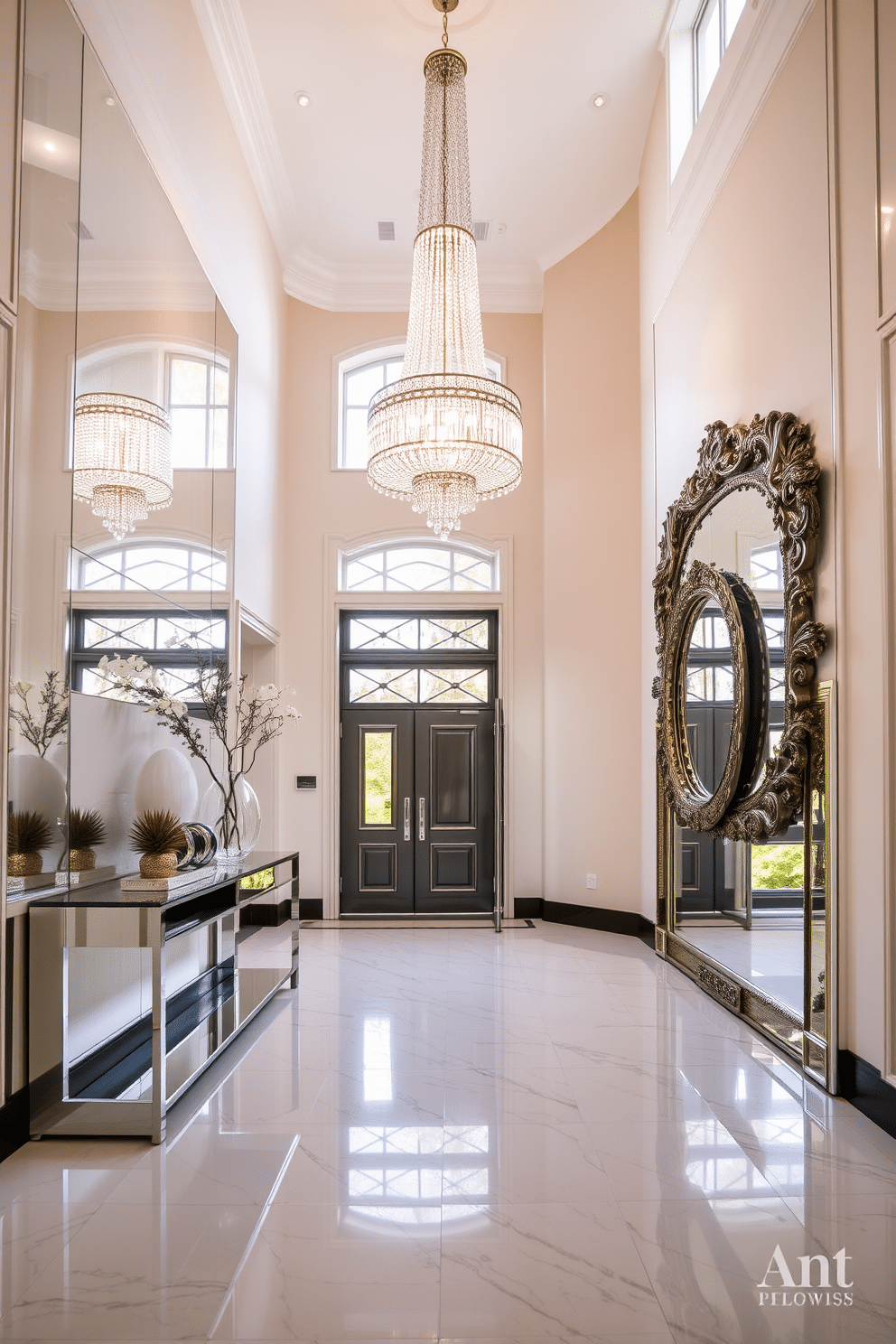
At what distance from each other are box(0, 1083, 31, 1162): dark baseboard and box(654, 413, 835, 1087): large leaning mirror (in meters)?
3.06

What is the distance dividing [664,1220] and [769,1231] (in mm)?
291

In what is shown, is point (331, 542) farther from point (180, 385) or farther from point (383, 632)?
point (180, 385)

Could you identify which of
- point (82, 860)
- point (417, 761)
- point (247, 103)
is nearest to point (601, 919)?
point (417, 761)

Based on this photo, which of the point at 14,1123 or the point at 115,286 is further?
the point at 115,286

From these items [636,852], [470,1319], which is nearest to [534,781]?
[636,852]

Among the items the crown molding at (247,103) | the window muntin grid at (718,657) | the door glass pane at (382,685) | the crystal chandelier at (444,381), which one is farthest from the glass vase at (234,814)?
the crown molding at (247,103)

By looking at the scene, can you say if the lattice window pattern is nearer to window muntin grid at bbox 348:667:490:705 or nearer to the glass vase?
window muntin grid at bbox 348:667:490:705

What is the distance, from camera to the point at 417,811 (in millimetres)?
8367

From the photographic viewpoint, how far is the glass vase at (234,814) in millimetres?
5195

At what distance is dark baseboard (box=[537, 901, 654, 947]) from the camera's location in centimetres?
728

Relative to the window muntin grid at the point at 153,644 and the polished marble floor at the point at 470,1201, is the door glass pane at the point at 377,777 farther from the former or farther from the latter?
the polished marble floor at the point at 470,1201

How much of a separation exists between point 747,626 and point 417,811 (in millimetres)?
4306

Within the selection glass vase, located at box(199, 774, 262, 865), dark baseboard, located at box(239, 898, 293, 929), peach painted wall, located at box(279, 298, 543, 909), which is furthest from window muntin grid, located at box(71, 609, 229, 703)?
dark baseboard, located at box(239, 898, 293, 929)

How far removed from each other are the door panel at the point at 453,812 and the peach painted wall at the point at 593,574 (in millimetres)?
572
